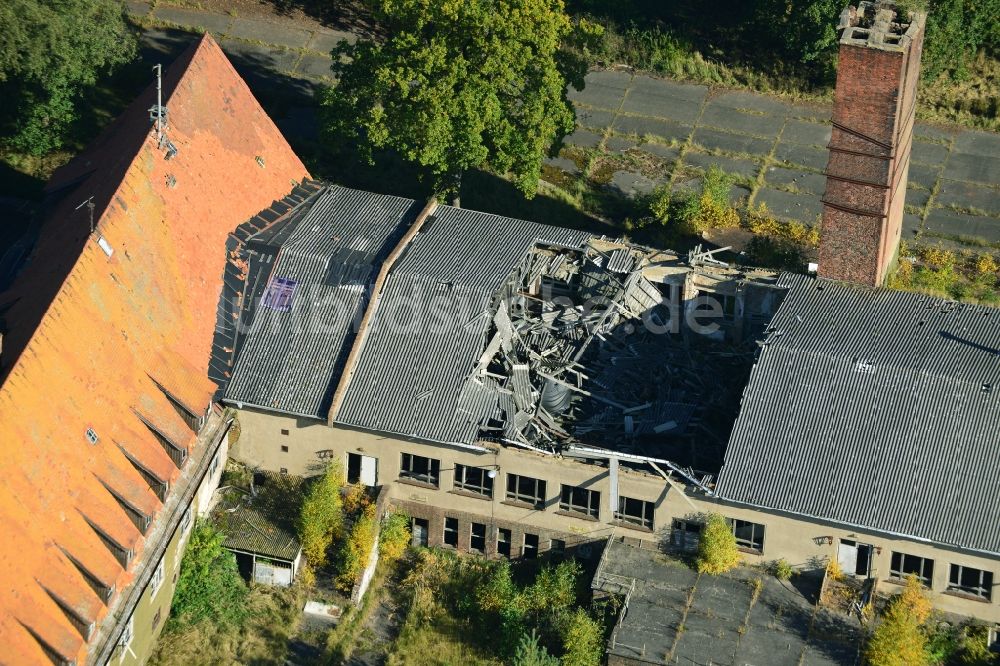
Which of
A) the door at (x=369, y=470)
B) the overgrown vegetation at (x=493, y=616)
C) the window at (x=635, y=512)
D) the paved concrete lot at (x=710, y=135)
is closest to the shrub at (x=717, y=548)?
the window at (x=635, y=512)

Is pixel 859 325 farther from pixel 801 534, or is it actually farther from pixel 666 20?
pixel 666 20

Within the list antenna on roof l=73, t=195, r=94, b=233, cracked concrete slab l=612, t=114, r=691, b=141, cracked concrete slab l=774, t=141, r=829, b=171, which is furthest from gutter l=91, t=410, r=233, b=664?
cracked concrete slab l=774, t=141, r=829, b=171

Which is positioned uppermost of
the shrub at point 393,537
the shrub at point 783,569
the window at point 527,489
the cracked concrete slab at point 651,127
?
the cracked concrete slab at point 651,127

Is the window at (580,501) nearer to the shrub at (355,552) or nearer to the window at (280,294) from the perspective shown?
the shrub at (355,552)

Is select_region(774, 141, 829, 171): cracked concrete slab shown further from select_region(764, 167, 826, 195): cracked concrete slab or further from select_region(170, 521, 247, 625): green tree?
select_region(170, 521, 247, 625): green tree

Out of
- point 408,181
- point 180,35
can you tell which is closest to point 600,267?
point 408,181

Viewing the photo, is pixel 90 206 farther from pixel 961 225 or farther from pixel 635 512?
pixel 961 225
